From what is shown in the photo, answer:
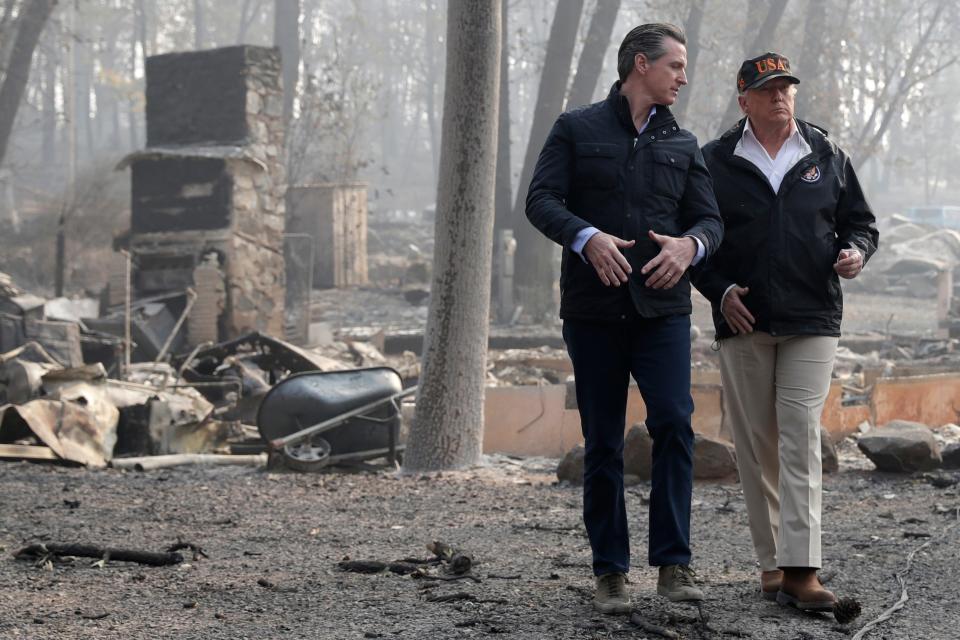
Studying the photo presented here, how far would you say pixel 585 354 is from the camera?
4.27m

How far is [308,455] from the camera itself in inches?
368

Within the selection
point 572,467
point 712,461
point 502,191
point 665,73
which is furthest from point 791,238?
point 502,191

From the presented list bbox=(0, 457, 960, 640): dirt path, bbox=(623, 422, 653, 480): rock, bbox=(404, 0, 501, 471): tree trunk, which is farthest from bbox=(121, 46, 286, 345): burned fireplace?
bbox=(623, 422, 653, 480): rock

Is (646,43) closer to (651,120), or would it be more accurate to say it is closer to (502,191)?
(651,120)

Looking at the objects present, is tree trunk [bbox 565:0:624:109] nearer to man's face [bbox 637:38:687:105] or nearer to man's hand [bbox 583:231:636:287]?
man's face [bbox 637:38:687:105]

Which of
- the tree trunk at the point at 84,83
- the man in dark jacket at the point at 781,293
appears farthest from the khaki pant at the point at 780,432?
the tree trunk at the point at 84,83

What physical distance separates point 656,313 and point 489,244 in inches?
191

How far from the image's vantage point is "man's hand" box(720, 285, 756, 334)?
14.8 ft

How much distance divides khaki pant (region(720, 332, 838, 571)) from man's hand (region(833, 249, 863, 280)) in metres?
0.26

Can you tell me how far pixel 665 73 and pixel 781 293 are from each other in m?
0.89

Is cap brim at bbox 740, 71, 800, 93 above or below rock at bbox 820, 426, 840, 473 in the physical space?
above

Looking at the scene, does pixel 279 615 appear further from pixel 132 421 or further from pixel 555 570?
pixel 132 421

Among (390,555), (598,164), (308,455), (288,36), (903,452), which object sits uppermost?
(288,36)

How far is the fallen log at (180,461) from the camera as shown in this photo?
9.30m
